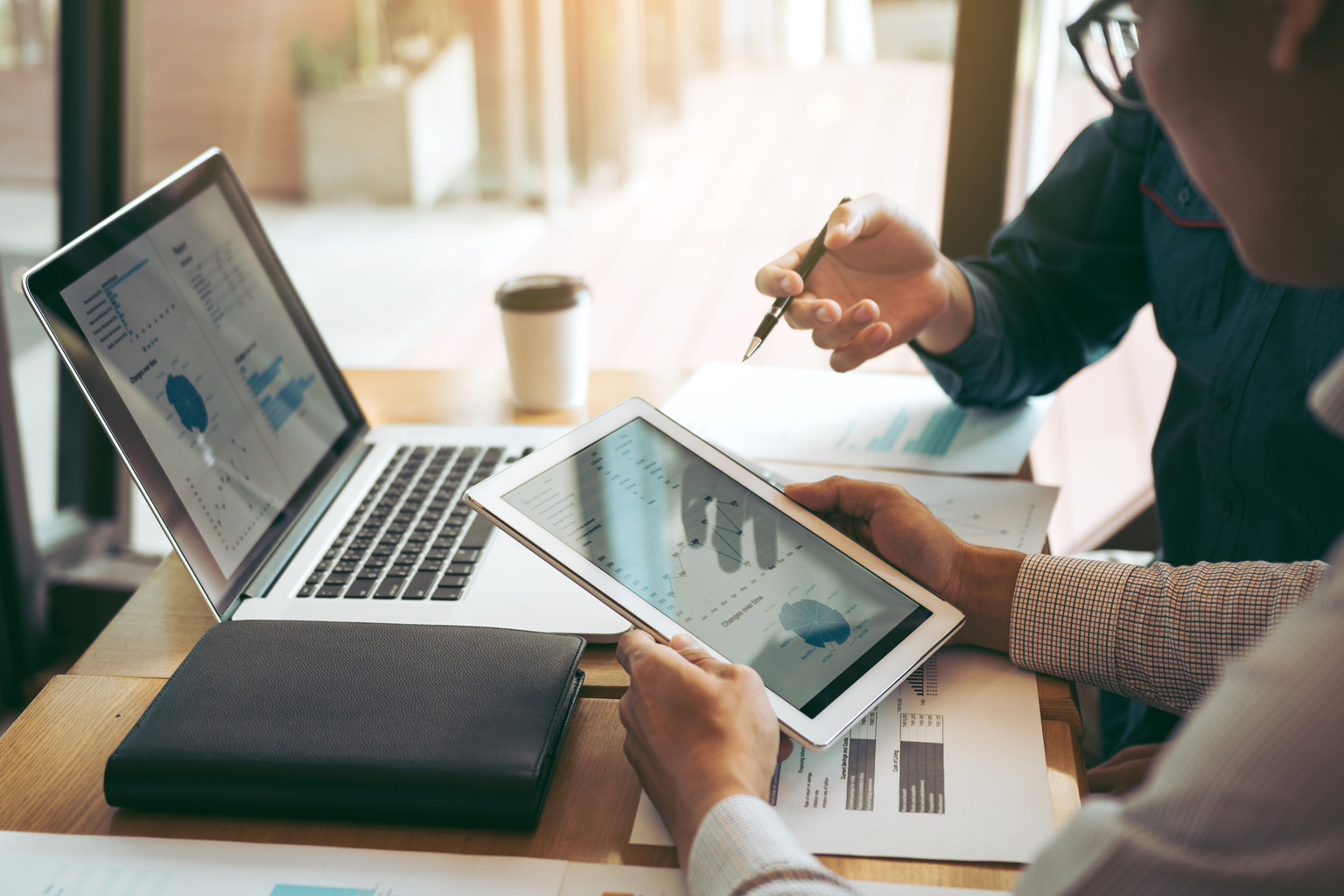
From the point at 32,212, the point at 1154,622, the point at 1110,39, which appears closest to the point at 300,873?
the point at 1154,622

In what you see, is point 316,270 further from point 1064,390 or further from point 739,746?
point 739,746

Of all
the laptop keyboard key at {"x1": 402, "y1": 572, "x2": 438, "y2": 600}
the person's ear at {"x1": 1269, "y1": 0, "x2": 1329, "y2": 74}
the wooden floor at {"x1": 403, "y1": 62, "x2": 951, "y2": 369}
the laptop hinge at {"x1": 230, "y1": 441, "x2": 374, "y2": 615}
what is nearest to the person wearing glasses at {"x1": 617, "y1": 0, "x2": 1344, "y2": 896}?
the person's ear at {"x1": 1269, "y1": 0, "x2": 1329, "y2": 74}

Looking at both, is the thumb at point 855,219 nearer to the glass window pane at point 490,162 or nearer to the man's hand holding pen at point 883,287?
the man's hand holding pen at point 883,287

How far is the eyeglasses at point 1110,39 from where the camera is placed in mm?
821

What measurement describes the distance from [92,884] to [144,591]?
0.32 metres

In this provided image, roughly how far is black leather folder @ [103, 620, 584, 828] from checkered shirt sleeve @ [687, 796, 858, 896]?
10 centimetres

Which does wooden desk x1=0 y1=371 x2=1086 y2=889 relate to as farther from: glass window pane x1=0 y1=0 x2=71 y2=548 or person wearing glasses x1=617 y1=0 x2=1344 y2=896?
glass window pane x1=0 y1=0 x2=71 y2=548

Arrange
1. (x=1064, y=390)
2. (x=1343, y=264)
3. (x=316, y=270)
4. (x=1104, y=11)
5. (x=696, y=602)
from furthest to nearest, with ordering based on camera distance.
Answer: (x=316, y=270) < (x=1064, y=390) < (x=1104, y=11) < (x=696, y=602) < (x=1343, y=264)

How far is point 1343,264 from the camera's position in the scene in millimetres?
498

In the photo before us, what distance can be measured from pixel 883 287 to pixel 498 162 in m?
2.95

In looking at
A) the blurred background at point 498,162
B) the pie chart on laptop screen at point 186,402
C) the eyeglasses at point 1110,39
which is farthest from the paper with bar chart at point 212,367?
the blurred background at point 498,162

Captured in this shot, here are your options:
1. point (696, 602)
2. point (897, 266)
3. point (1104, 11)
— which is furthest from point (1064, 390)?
point (696, 602)

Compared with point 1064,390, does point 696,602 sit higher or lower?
higher

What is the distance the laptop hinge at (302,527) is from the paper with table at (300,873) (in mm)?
225
